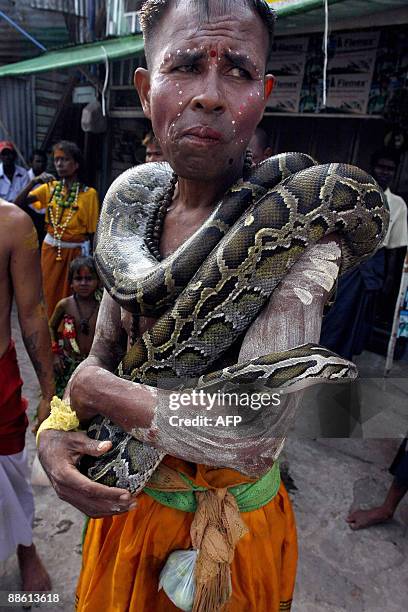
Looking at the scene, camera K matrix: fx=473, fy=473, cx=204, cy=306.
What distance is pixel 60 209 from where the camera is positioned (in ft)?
23.5

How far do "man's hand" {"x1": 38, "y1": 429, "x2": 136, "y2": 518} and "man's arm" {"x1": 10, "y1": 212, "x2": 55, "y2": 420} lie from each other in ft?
5.02

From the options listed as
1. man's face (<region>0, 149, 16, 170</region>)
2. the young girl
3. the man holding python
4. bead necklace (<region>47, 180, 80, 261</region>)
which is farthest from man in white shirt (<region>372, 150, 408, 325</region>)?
man's face (<region>0, 149, 16, 170</region>)

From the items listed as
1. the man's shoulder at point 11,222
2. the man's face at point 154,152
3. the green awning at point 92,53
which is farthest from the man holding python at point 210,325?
the green awning at point 92,53

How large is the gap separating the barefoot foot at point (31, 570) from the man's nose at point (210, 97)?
311 centimetres

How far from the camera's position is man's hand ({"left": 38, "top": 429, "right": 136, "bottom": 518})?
1.55 metres

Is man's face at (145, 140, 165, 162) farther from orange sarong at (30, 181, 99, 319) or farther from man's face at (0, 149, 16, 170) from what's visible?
man's face at (0, 149, 16, 170)

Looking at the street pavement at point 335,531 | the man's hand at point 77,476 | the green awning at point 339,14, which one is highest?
the green awning at point 339,14

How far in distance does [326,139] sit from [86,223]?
3.97 meters

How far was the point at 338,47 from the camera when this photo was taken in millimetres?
6598

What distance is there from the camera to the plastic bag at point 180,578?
Result: 1.73 meters

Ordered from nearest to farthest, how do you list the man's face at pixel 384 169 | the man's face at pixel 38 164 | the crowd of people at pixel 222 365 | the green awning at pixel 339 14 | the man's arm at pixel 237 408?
1. the man's arm at pixel 237 408
2. the crowd of people at pixel 222 365
3. the green awning at pixel 339 14
4. the man's face at pixel 384 169
5. the man's face at pixel 38 164

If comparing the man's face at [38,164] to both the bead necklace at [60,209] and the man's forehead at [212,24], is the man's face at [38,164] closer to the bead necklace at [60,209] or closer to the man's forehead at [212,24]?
the bead necklace at [60,209]

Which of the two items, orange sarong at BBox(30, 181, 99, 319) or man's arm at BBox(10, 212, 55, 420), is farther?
orange sarong at BBox(30, 181, 99, 319)

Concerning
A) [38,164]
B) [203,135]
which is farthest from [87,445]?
[38,164]
